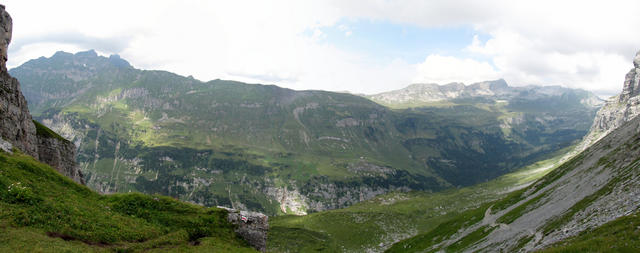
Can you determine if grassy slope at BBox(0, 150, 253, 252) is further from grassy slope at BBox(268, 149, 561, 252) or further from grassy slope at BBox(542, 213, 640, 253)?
grassy slope at BBox(268, 149, 561, 252)

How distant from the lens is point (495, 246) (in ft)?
221

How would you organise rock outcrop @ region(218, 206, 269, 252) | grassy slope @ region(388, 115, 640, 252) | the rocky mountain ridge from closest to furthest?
grassy slope @ region(388, 115, 640, 252)
rock outcrop @ region(218, 206, 269, 252)
the rocky mountain ridge

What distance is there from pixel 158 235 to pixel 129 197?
9.01 metres

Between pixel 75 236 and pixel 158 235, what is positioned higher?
pixel 75 236

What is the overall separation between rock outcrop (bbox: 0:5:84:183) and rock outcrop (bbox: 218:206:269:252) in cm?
4137

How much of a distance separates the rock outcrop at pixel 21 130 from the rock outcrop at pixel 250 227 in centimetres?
4137

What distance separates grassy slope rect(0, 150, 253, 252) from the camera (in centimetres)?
2680

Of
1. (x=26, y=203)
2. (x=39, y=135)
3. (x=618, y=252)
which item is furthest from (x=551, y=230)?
(x=39, y=135)

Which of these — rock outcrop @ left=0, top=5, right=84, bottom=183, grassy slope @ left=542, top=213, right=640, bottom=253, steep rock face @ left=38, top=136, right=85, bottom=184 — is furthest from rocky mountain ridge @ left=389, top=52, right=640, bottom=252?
steep rock face @ left=38, top=136, right=85, bottom=184

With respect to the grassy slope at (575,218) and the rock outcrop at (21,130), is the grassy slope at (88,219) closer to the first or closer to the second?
the rock outcrop at (21,130)

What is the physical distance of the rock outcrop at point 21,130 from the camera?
5797 centimetres

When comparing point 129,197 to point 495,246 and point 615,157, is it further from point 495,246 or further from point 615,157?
point 615,157

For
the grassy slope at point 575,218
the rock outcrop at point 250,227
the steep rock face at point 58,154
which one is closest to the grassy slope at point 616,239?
the grassy slope at point 575,218

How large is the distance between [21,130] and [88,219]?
4996 centimetres
